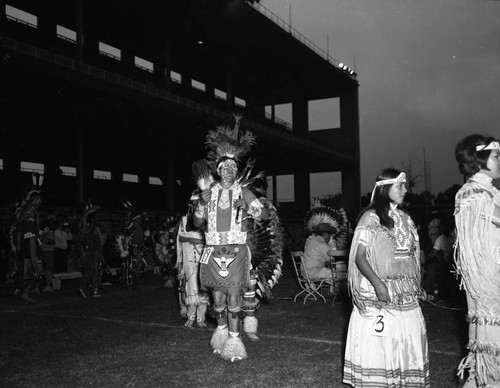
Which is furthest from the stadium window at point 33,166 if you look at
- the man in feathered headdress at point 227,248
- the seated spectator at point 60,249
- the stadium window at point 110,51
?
the man in feathered headdress at point 227,248

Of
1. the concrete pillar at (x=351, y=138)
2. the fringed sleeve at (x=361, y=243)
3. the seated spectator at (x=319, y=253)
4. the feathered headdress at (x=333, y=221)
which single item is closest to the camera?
the fringed sleeve at (x=361, y=243)

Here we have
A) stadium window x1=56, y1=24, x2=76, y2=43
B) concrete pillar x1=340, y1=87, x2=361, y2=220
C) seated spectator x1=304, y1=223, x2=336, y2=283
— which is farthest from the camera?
concrete pillar x1=340, y1=87, x2=361, y2=220

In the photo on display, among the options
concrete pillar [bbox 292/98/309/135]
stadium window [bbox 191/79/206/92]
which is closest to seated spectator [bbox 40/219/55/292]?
stadium window [bbox 191/79/206/92]

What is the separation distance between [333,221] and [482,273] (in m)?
5.60

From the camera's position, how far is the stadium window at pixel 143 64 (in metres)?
29.2

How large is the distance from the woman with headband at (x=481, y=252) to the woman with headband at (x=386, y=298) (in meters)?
0.32

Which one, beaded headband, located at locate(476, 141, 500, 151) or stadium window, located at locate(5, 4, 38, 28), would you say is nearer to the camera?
beaded headband, located at locate(476, 141, 500, 151)

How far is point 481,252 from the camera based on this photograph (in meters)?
3.43

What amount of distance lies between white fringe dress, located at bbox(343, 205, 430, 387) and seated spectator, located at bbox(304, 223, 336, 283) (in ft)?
15.7

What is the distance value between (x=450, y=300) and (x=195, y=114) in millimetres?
14455

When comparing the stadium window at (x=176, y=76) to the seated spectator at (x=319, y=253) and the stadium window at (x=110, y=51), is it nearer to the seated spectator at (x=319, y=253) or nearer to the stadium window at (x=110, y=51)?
the stadium window at (x=110, y=51)

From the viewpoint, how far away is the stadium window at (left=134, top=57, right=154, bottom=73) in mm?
29203

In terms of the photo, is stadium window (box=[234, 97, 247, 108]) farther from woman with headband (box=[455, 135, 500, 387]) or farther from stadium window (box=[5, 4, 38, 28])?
woman with headband (box=[455, 135, 500, 387])

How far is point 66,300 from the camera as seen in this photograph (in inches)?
364
